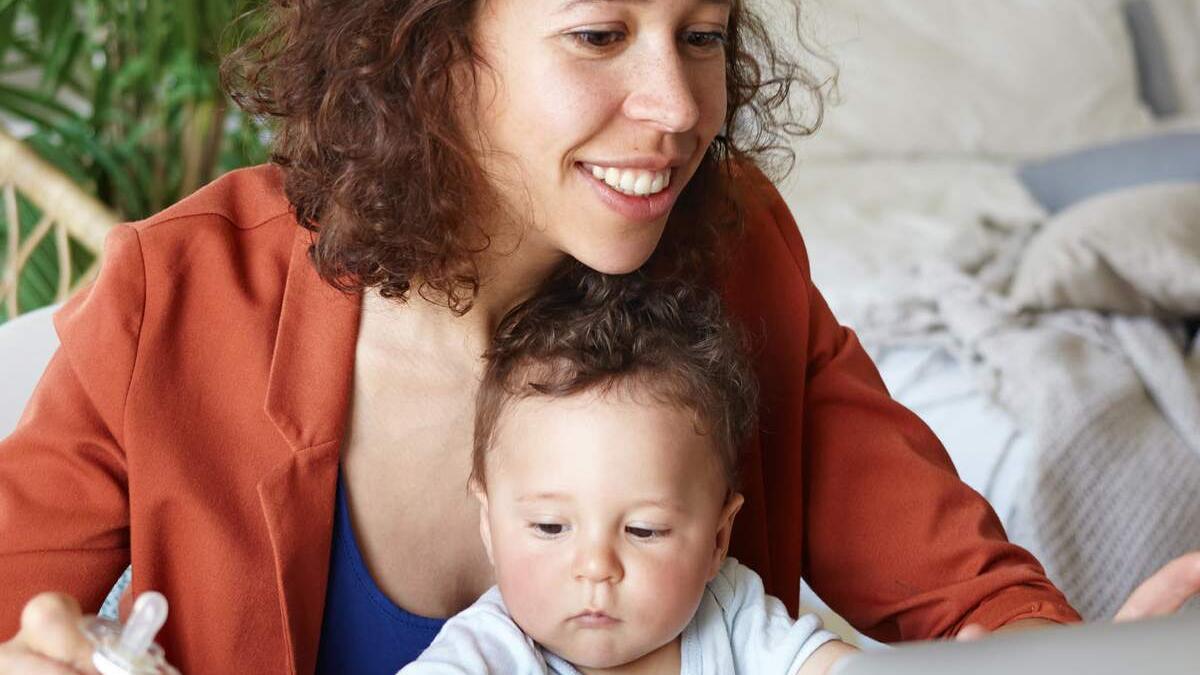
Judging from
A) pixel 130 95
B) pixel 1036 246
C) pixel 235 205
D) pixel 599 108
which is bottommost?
pixel 1036 246

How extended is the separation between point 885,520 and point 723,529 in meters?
0.21

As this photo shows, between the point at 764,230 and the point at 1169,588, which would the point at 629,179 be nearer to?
the point at 764,230

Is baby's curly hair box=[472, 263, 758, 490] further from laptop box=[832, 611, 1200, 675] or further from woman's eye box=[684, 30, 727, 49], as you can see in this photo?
laptop box=[832, 611, 1200, 675]

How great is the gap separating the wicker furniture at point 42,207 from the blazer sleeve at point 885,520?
103 centimetres

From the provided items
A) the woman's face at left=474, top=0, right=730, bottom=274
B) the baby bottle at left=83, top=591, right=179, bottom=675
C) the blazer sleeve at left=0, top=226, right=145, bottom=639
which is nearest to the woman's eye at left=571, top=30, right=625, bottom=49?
the woman's face at left=474, top=0, right=730, bottom=274

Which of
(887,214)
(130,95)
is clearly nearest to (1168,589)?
(887,214)

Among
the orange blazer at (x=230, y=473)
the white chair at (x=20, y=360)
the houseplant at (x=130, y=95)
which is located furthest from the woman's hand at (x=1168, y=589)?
the houseplant at (x=130, y=95)

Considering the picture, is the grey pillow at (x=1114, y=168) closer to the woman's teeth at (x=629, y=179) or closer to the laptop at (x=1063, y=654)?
the woman's teeth at (x=629, y=179)

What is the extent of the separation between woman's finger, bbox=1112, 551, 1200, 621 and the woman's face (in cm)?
48

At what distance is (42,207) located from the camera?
6.73ft

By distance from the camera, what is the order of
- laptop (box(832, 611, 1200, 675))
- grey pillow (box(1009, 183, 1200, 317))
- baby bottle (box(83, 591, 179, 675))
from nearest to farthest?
laptop (box(832, 611, 1200, 675)) < baby bottle (box(83, 591, 179, 675)) < grey pillow (box(1009, 183, 1200, 317))

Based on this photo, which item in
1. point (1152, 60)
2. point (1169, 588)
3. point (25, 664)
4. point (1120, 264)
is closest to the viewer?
→ point (25, 664)

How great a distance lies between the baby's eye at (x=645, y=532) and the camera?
1.20 metres

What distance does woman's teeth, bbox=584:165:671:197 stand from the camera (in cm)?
122
